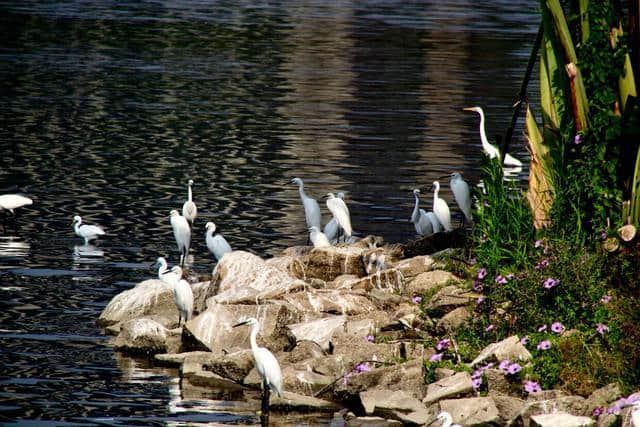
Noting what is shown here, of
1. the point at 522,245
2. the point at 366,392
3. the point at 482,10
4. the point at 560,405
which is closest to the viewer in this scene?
the point at 560,405

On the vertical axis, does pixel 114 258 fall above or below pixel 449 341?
below

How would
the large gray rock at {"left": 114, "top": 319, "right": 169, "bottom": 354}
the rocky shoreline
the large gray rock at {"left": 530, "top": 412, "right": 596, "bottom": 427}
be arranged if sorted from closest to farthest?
1. the large gray rock at {"left": 530, "top": 412, "right": 596, "bottom": 427}
2. the rocky shoreline
3. the large gray rock at {"left": 114, "top": 319, "right": 169, "bottom": 354}

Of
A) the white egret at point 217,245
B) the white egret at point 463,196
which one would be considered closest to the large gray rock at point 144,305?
the white egret at point 217,245

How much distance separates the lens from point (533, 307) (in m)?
12.9

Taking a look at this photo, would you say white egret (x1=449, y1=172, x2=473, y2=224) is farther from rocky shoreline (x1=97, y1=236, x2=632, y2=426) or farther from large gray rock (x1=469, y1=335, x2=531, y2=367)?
large gray rock (x1=469, y1=335, x2=531, y2=367)

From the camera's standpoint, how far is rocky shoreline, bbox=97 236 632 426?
39.4 ft

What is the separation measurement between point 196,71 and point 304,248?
2774 cm

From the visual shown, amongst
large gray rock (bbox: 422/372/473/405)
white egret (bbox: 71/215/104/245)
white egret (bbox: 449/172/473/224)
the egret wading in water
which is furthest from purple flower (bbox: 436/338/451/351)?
white egret (bbox: 71/215/104/245)

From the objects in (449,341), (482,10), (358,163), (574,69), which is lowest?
(482,10)

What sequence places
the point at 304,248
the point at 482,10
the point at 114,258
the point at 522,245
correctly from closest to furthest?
the point at 522,245, the point at 304,248, the point at 114,258, the point at 482,10

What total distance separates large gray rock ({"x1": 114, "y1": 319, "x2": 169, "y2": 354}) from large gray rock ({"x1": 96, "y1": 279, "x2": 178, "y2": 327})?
831mm

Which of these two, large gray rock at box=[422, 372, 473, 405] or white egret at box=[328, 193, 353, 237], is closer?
large gray rock at box=[422, 372, 473, 405]

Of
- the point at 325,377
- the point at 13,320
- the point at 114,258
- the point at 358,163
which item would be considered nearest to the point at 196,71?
the point at 358,163

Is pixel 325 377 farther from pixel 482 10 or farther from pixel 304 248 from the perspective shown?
pixel 482 10
